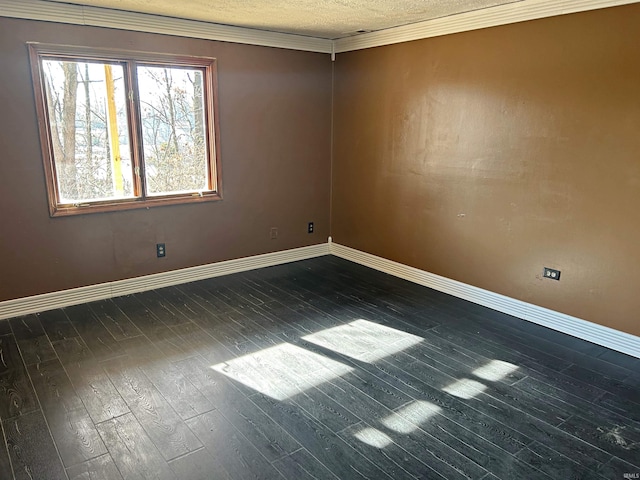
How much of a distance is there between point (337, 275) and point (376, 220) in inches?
27.4

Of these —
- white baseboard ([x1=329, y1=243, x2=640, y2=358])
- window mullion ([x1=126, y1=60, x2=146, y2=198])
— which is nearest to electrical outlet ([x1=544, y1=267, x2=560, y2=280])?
white baseboard ([x1=329, y1=243, x2=640, y2=358])

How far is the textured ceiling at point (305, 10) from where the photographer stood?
312 centimetres

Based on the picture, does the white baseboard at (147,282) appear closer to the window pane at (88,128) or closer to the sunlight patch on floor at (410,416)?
the window pane at (88,128)

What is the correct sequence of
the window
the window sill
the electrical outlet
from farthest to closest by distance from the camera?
the window sill, the window, the electrical outlet

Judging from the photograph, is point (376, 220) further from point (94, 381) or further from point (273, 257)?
point (94, 381)

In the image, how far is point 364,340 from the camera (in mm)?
3109

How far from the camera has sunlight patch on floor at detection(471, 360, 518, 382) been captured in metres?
2.65

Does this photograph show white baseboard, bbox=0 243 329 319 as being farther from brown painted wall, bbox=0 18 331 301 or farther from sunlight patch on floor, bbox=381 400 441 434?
sunlight patch on floor, bbox=381 400 441 434

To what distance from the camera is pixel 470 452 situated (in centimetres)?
204

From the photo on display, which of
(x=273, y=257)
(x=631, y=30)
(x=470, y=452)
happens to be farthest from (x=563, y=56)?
(x=273, y=257)

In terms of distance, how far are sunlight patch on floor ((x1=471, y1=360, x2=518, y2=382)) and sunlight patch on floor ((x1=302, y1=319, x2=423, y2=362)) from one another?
479 millimetres

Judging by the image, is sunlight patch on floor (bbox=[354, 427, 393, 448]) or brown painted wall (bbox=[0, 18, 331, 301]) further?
brown painted wall (bbox=[0, 18, 331, 301])

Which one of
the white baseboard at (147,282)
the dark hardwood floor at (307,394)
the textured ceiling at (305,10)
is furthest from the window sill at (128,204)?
the textured ceiling at (305,10)

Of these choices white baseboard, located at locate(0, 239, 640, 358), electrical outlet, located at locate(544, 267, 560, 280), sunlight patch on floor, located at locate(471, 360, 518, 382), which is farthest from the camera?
electrical outlet, located at locate(544, 267, 560, 280)
